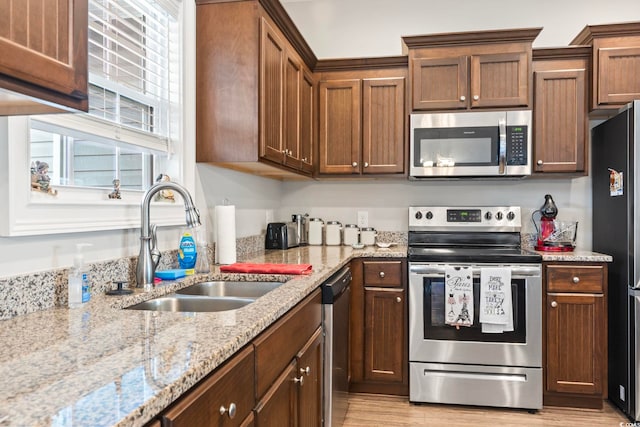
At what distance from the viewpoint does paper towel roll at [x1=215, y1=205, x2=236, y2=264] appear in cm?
232

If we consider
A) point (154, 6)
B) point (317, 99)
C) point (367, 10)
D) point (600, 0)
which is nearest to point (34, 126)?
point (154, 6)

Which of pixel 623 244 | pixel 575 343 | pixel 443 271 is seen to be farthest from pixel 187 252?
pixel 623 244

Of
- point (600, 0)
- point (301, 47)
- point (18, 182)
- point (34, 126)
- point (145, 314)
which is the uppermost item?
point (600, 0)

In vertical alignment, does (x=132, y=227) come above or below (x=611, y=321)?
above

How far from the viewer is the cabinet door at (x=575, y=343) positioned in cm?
271

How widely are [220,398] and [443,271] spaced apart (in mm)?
2055

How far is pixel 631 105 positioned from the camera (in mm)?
2543

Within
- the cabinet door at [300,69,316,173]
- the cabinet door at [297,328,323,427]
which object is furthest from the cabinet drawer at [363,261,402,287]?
the cabinet door at [297,328,323,427]

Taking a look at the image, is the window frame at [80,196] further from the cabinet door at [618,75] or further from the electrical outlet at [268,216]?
the cabinet door at [618,75]

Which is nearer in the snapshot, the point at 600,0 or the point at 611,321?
the point at 611,321

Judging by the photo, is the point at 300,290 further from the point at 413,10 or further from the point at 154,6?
the point at 413,10

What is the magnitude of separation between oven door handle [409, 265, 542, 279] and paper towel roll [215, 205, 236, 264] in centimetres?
115

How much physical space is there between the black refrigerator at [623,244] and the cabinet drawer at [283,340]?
6.25 ft

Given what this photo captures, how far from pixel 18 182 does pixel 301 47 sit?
201cm
